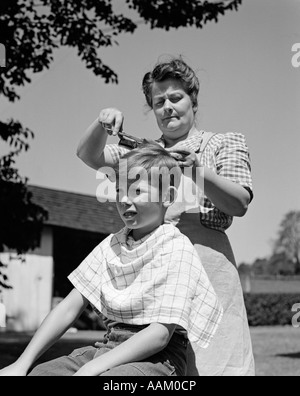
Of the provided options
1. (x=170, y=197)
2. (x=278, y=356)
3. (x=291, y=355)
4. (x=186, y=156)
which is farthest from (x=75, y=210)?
(x=186, y=156)

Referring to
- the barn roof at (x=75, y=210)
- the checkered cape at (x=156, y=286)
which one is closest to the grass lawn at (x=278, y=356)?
the checkered cape at (x=156, y=286)

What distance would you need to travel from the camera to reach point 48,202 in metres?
20.6

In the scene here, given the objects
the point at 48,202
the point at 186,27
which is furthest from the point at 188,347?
the point at 48,202

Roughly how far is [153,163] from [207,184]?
0.55ft

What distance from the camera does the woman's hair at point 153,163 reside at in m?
1.88

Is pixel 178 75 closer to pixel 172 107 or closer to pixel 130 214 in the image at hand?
pixel 172 107

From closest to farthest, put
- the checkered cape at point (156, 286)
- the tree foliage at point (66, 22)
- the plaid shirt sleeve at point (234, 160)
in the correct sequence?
the checkered cape at point (156, 286)
the plaid shirt sleeve at point (234, 160)
the tree foliage at point (66, 22)

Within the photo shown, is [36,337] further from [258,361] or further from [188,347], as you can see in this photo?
[258,361]

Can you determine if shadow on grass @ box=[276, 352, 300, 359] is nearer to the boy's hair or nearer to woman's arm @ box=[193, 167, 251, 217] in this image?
A: woman's arm @ box=[193, 167, 251, 217]

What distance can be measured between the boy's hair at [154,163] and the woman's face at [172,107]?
270 mm

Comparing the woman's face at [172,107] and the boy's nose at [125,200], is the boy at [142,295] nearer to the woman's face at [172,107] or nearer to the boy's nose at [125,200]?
the boy's nose at [125,200]

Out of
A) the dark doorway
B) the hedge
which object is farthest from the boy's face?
the hedge

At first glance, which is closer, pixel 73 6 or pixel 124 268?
pixel 124 268
